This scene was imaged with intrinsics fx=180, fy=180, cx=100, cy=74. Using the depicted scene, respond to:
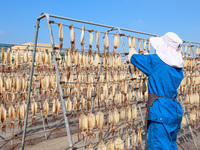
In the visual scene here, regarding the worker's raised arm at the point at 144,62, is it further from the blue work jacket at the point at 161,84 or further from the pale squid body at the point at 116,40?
the pale squid body at the point at 116,40

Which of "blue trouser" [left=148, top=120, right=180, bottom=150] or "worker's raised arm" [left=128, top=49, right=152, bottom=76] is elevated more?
"worker's raised arm" [left=128, top=49, right=152, bottom=76]

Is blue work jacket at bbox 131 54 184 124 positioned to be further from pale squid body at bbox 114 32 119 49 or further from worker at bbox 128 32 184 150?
pale squid body at bbox 114 32 119 49

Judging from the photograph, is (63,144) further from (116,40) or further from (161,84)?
(161,84)

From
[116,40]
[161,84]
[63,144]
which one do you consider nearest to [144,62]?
[161,84]

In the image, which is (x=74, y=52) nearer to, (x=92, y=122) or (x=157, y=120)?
(x=92, y=122)

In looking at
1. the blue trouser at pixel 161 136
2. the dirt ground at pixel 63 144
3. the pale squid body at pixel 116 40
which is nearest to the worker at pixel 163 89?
the blue trouser at pixel 161 136

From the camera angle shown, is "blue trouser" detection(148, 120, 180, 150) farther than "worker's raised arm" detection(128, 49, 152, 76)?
No

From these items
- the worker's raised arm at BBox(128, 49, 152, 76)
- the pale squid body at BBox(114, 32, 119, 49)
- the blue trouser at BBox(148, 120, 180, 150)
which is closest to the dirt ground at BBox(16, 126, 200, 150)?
the blue trouser at BBox(148, 120, 180, 150)

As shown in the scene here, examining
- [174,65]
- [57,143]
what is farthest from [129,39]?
[57,143]

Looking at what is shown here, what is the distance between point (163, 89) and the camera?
2963 mm

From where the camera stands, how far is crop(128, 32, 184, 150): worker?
9.39 ft

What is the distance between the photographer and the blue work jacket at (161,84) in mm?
2879

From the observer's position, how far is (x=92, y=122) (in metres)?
3.25

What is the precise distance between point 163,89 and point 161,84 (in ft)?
0.29
